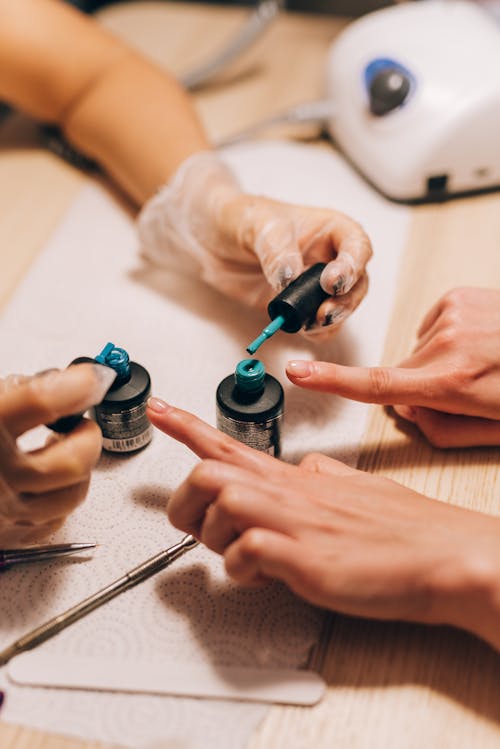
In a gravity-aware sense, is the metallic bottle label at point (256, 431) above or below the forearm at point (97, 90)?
below

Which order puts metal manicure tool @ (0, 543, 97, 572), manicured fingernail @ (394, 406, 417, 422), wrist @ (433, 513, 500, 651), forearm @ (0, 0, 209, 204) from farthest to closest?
forearm @ (0, 0, 209, 204), manicured fingernail @ (394, 406, 417, 422), metal manicure tool @ (0, 543, 97, 572), wrist @ (433, 513, 500, 651)

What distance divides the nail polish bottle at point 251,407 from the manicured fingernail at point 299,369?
0.07 feet

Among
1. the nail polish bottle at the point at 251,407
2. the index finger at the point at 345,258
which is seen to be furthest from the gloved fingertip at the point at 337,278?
the nail polish bottle at the point at 251,407

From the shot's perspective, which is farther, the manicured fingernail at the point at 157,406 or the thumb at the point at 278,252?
the thumb at the point at 278,252

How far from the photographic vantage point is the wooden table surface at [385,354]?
1.79 feet

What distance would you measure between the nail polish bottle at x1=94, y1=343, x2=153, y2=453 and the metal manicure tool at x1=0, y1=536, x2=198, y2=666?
0.13m

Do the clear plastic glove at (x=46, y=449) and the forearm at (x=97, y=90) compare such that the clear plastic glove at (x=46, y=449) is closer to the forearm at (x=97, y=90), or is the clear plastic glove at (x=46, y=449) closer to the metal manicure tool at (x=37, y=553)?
the metal manicure tool at (x=37, y=553)

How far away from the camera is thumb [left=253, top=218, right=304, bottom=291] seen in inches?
30.3

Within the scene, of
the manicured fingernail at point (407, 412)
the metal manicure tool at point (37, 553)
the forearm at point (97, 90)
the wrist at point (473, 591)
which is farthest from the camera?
the forearm at point (97, 90)

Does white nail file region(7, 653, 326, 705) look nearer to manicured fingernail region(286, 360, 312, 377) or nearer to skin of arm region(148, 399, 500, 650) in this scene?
skin of arm region(148, 399, 500, 650)

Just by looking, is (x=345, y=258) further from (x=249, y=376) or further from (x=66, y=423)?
(x=66, y=423)

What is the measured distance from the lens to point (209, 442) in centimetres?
64

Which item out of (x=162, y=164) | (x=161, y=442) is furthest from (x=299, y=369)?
(x=162, y=164)

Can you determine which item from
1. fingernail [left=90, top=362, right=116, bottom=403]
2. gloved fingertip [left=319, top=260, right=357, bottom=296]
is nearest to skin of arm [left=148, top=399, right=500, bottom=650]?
fingernail [left=90, top=362, right=116, bottom=403]
